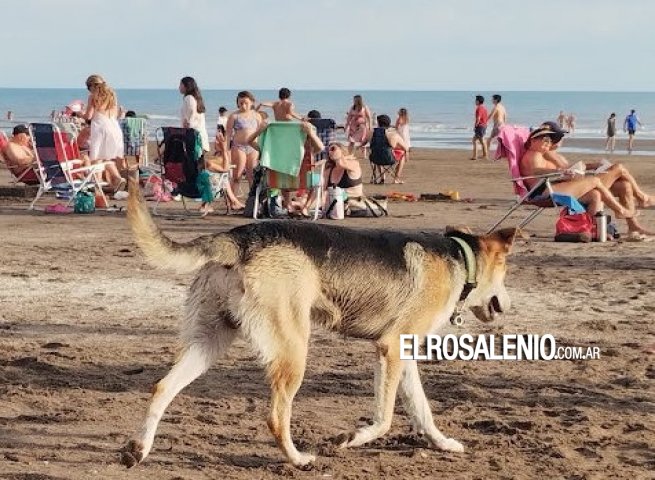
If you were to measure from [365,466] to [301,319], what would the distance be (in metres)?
0.80

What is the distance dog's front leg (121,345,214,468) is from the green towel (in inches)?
390

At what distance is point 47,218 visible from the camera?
15.5 m

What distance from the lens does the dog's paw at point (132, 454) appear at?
5141 millimetres

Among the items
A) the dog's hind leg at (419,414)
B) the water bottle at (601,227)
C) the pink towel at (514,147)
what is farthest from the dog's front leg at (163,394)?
the pink towel at (514,147)

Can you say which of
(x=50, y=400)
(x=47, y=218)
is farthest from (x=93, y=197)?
(x=50, y=400)

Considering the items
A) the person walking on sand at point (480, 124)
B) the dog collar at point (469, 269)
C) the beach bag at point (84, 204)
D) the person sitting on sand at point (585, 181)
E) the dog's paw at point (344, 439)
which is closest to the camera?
the dog's paw at point (344, 439)

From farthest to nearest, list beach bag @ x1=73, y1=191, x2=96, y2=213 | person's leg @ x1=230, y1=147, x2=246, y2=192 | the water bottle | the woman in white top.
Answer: the woman in white top < person's leg @ x1=230, y1=147, x2=246, y2=192 < beach bag @ x1=73, y1=191, x2=96, y2=213 < the water bottle

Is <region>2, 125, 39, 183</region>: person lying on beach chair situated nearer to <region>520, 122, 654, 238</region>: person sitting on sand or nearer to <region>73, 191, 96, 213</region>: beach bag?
<region>73, 191, 96, 213</region>: beach bag

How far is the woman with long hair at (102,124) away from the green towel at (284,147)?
2.28 metres

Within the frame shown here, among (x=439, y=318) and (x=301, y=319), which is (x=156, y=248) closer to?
(x=301, y=319)

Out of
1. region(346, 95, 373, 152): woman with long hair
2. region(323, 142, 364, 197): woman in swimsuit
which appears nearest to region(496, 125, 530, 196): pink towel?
region(323, 142, 364, 197): woman in swimsuit

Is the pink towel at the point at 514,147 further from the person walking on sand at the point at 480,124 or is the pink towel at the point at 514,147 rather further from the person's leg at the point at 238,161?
the person walking on sand at the point at 480,124

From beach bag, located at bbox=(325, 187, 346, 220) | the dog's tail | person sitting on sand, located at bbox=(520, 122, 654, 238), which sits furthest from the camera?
beach bag, located at bbox=(325, 187, 346, 220)

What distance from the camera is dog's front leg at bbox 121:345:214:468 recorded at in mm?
5148
